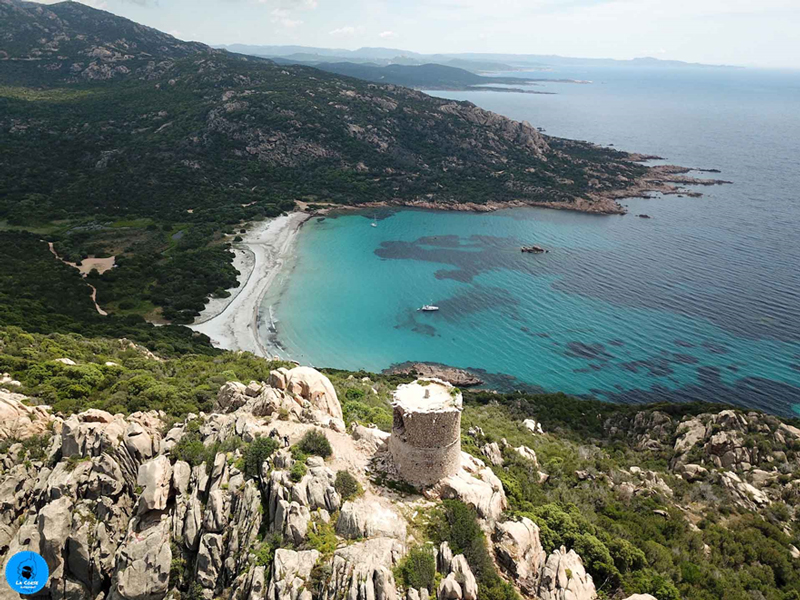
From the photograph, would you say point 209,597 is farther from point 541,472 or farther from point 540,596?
point 541,472

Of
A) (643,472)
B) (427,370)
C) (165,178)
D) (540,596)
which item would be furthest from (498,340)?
(165,178)

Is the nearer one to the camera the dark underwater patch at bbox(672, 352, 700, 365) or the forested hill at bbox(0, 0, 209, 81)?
the dark underwater patch at bbox(672, 352, 700, 365)

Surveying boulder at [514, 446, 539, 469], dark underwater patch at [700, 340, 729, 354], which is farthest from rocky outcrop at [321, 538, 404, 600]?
dark underwater patch at [700, 340, 729, 354]

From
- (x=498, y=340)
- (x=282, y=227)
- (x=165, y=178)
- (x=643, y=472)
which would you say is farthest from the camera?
(x=165, y=178)

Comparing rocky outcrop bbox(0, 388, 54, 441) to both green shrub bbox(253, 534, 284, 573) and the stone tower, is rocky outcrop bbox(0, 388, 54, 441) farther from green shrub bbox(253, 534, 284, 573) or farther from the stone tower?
the stone tower

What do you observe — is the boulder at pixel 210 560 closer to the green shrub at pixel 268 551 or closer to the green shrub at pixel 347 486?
the green shrub at pixel 268 551

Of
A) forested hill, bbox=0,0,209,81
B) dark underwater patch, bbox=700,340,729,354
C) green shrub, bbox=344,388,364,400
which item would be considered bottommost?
dark underwater patch, bbox=700,340,729,354
